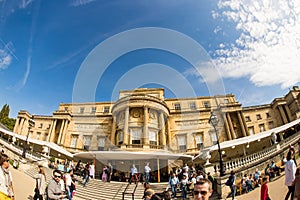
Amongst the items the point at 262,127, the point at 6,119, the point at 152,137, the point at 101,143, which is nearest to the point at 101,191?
the point at 152,137

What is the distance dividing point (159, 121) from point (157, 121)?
35cm

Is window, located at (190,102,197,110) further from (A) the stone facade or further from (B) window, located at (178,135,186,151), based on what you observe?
(B) window, located at (178,135,186,151)

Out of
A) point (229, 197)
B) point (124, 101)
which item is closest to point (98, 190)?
point (229, 197)

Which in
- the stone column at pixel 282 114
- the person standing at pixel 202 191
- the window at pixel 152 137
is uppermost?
the stone column at pixel 282 114

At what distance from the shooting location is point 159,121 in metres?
29.9

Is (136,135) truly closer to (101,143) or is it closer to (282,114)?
(101,143)

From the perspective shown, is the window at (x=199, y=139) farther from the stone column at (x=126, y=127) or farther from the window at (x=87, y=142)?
the window at (x=87, y=142)

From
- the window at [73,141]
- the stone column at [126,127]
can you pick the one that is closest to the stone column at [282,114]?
the stone column at [126,127]

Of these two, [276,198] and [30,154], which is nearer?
[276,198]

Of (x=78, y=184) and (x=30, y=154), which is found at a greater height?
Answer: (x=30, y=154)

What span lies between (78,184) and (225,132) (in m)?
28.1

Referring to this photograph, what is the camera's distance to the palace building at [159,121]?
28.8m

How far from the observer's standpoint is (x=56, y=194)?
4129 millimetres

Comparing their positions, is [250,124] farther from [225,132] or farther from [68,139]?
[68,139]
